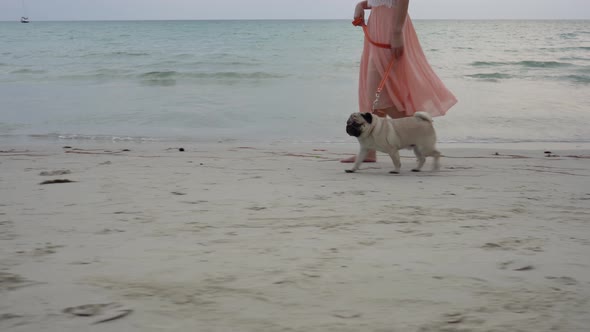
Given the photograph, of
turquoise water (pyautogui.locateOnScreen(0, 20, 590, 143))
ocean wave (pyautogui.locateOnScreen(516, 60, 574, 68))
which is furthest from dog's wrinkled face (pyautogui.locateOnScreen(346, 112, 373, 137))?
ocean wave (pyautogui.locateOnScreen(516, 60, 574, 68))

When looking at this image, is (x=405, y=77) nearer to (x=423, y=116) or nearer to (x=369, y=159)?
(x=423, y=116)

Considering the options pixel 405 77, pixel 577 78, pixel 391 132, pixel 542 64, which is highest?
pixel 542 64

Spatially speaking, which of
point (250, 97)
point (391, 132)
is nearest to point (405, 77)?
point (391, 132)

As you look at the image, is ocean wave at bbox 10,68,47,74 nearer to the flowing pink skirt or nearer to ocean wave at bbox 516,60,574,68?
the flowing pink skirt

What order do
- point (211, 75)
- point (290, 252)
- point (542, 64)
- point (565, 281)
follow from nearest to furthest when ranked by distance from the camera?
point (565, 281)
point (290, 252)
point (211, 75)
point (542, 64)

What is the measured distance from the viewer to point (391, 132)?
14.3 ft

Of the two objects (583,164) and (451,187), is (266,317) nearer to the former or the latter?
(451,187)

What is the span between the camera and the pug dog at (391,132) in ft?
14.3

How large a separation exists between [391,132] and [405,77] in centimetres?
65

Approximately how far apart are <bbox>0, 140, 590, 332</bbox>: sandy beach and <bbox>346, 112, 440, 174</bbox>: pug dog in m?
0.26

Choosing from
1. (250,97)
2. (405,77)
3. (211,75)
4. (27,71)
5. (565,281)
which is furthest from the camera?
(27,71)

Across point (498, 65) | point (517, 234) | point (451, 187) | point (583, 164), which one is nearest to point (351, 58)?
point (498, 65)

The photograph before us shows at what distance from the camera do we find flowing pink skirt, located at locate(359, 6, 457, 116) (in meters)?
4.73

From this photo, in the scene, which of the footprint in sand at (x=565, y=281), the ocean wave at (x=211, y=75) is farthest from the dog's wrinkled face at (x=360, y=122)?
the ocean wave at (x=211, y=75)
